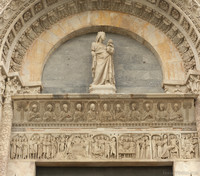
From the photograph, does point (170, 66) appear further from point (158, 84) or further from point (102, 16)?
point (102, 16)

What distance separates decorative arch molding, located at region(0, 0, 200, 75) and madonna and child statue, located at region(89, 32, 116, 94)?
993 mm

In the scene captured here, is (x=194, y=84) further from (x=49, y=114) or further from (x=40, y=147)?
(x=40, y=147)

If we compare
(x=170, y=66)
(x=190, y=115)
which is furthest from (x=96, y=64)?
(x=190, y=115)

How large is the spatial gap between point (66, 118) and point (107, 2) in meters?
3.19

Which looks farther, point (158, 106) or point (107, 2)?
Result: point (107, 2)

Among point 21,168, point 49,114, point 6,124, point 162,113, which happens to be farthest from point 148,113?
point 6,124

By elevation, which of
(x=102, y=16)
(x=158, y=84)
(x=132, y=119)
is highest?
(x=102, y=16)

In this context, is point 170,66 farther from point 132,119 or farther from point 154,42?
point 132,119

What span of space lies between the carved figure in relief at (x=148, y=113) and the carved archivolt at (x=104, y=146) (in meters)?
0.38

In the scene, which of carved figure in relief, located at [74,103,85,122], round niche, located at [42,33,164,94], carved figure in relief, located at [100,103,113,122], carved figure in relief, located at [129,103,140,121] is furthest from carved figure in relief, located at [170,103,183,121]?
carved figure in relief, located at [74,103,85,122]

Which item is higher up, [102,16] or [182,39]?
[102,16]

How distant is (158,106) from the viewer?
10320 millimetres

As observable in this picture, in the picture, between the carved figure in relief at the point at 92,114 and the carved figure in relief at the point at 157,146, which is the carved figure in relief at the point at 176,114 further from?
the carved figure in relief at the point at 92,114

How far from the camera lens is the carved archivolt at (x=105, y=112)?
1024 cm
